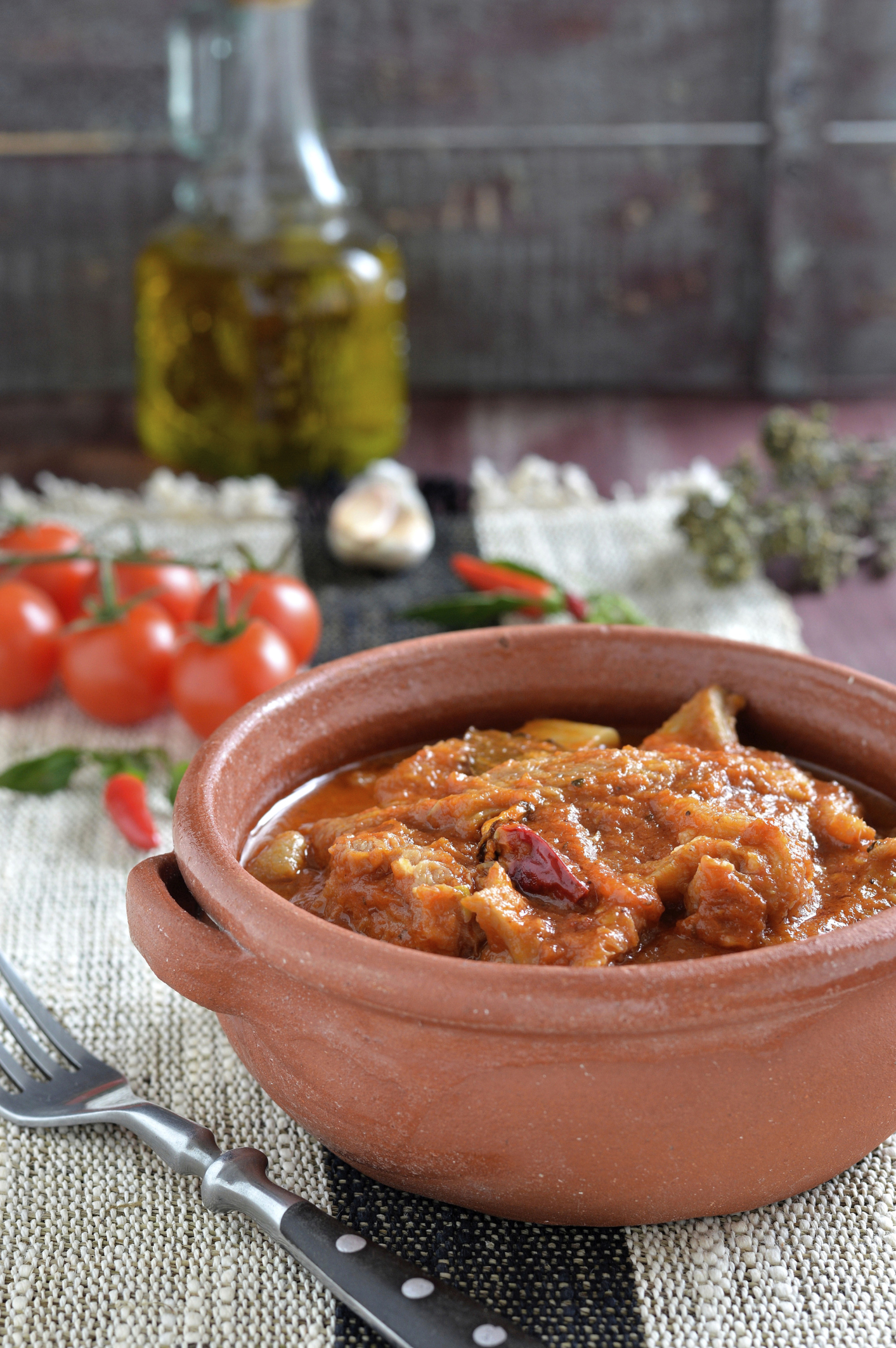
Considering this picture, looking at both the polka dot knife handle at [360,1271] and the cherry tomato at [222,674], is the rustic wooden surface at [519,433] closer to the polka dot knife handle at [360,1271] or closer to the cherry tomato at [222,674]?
the cherry tomato at [222,674]

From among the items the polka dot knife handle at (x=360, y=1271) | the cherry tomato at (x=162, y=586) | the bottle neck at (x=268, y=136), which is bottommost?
the cherry tomato at (x=162, y=586)

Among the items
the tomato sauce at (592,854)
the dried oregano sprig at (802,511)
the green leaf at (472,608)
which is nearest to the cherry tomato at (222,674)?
the green leaf at (472,608)

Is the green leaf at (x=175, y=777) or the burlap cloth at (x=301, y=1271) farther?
the green leaf at (x=175, y=777)

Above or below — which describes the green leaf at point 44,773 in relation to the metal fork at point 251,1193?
below

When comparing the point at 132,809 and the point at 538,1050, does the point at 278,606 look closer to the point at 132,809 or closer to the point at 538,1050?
the point at 132,809

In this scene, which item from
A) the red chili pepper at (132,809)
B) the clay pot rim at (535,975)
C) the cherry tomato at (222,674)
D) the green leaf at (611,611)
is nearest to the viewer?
the clay pot rim at (535,975)

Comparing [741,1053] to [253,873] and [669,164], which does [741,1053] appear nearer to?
[253,873]

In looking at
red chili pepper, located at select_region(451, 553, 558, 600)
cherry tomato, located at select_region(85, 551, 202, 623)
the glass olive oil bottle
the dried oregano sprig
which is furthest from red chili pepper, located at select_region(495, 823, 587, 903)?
the glass olive oil bottle

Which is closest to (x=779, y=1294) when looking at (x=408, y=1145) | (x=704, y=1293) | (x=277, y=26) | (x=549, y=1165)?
(x=704, y=1293)
